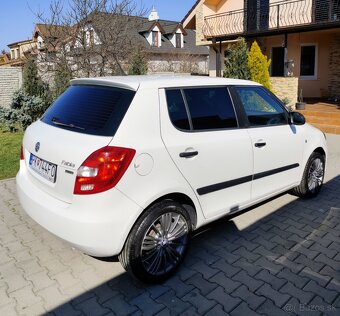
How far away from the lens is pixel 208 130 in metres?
3.42

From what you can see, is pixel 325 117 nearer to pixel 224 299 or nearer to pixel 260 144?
pixel 260 144

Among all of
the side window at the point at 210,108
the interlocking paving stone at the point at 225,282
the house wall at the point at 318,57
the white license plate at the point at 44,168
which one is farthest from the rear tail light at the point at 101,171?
the house wall at the point at 318,57

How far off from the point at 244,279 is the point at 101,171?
5.36 feet

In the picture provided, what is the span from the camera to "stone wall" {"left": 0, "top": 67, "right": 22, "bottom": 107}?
14.8m

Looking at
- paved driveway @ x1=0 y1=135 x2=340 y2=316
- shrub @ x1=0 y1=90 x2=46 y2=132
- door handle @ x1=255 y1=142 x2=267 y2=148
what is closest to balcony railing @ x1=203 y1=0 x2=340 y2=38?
shrub @ x1=0 y1=90 x2=46 y2=132

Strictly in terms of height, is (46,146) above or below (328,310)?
above

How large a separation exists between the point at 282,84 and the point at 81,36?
25.1ft

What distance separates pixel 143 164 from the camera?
2.84 meters

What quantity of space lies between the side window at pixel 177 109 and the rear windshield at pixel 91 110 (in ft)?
1.27

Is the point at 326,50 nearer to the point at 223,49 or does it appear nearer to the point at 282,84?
the point at 282,84

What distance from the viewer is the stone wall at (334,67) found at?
15805 mm

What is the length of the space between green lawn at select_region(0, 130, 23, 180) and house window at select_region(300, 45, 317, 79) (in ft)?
43.2

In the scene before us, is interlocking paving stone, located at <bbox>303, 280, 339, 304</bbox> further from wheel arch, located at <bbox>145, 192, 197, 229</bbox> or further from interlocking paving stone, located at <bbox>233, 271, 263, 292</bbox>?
wheel arch, located at <bbox>145, 192, 197, 229</bbox>

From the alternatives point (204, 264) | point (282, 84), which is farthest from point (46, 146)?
point (282, 84)
